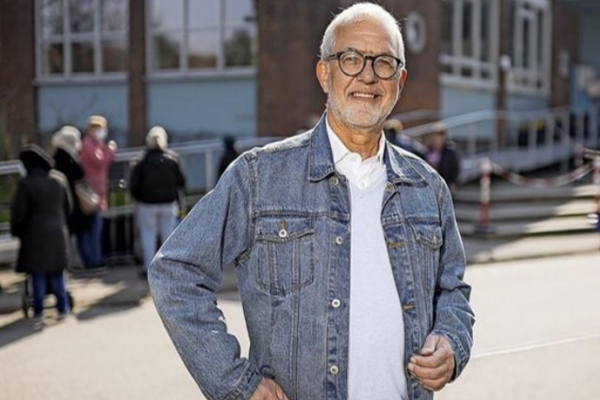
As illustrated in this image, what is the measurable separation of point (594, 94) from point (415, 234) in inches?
924

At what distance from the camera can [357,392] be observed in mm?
2381

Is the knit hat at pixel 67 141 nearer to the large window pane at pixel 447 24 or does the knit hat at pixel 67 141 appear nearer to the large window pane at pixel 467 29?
the large window pane at pixel 447 24

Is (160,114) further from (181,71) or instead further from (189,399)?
(189,399)

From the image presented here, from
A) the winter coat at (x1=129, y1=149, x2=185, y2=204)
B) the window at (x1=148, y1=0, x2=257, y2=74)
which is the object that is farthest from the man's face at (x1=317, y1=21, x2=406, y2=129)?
the window at (x1=148, y1=0, x2=257, y2=74)

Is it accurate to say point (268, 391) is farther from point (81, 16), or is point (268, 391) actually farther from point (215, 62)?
point (81, 16)

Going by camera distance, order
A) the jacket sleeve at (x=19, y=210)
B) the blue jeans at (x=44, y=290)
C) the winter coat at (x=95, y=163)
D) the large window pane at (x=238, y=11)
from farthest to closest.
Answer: the large window pane at (x=238, y=11)
the winter coat at (x=95, y=163)
the blue jeans at (x=44, y=290)
the jacket sleeve at (x=19, y=210)

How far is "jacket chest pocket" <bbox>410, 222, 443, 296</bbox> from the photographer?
2516mm

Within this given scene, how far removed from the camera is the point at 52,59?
20312 millimetres

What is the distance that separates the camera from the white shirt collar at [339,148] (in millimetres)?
2521

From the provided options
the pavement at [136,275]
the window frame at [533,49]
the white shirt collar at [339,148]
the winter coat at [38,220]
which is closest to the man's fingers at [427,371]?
the white shirt collar at [339,148]

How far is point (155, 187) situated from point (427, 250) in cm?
782

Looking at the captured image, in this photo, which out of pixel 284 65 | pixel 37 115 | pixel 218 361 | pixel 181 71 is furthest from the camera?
pixel 37 115

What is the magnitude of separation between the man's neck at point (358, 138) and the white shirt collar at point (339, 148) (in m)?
0.01

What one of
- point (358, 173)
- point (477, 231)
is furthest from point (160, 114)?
point (358, 173)
